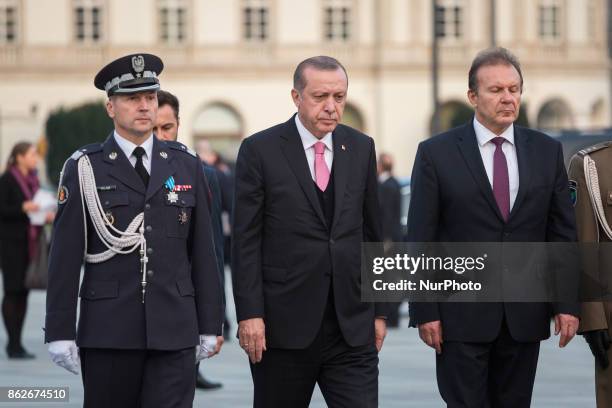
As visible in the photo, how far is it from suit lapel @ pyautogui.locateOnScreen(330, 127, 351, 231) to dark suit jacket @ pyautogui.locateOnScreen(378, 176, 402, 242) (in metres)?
12.3

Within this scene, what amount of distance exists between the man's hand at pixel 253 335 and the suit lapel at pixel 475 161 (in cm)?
115

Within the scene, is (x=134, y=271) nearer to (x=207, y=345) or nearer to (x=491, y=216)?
(x=207, y=345)

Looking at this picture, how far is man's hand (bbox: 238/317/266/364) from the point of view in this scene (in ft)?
21.4

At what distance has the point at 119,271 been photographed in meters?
6.32

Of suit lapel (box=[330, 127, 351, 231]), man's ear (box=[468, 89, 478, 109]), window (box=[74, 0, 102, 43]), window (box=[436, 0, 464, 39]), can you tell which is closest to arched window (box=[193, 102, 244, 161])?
window (box=[74, 0, 102, 43])

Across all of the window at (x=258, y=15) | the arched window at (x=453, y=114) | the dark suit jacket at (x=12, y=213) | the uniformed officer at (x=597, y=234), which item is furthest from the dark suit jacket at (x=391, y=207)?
the window at (x=258, y=15)

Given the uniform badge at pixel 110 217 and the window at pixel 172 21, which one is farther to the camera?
the window at pixel 172 21

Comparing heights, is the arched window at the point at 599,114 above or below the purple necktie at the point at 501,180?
below

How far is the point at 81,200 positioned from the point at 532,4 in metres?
54.8

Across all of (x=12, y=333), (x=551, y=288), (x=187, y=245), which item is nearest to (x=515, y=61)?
(x=551, y=288)

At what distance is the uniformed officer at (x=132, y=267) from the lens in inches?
246

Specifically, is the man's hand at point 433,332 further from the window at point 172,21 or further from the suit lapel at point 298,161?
the window at point 172,21

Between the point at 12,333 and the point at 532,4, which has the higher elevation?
the point at 532,4

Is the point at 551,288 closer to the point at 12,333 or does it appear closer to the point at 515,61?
the point at 515,61
